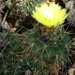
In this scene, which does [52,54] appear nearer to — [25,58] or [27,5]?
[25,58]

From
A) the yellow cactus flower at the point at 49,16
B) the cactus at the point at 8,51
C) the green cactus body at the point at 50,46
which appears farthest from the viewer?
the cactus at the point at 8,51

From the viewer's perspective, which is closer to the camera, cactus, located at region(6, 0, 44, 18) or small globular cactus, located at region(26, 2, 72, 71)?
small globular cactus, located at region(26, 2, 72, 71)

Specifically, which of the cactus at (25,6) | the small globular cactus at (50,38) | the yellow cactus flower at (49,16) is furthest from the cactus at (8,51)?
the cactus at (25,6)

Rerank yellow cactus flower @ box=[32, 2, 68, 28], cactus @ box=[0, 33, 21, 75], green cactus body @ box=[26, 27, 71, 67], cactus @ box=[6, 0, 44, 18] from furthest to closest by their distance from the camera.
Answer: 1. cactus @ box=[6, 0, 44, 18]
2. cactus @ box=[0, 33, 21, 75]
3. green cactus body @ box=[26, 27, 71, 67]
4. yellow cactus flower @ box=[32, 2, 68, 28]

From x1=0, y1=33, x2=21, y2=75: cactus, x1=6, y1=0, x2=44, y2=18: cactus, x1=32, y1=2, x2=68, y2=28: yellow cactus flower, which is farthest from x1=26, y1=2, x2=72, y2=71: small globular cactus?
x1=6, y1=0, x2=44, y2=18: cactus

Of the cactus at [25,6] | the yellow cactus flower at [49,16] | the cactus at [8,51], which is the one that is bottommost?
the cactus at [8,51]

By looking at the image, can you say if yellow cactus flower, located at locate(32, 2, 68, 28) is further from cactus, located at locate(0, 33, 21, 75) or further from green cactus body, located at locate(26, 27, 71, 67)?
cactus, located at locate(0, 33, 21, 75)

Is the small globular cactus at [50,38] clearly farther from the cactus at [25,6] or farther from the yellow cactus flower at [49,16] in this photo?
the cactus at [25,6]

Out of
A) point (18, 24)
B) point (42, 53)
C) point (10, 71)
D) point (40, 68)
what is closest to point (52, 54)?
point (42, 53)
